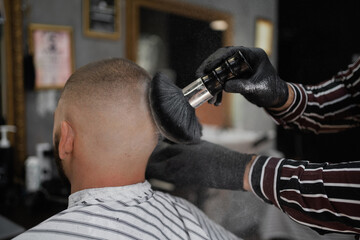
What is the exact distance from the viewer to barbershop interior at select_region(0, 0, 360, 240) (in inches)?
43.3

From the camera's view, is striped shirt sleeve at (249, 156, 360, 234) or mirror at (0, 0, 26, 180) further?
mirror at (0, 0, 26, 180)

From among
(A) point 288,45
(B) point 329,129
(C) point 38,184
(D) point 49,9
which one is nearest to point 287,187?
(B) point 329,129

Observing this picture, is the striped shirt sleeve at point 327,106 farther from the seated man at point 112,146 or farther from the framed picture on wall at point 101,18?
the framed picture on wall at point 101,18

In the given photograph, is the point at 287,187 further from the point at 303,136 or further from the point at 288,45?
the point at 288,45

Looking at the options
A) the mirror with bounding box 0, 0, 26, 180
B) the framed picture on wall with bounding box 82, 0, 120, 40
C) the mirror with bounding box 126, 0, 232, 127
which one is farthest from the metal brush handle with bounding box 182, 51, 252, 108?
the framed picture on wall with bounding box 82, 0, 120, 40

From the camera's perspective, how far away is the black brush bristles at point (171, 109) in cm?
81

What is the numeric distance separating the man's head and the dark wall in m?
0.49

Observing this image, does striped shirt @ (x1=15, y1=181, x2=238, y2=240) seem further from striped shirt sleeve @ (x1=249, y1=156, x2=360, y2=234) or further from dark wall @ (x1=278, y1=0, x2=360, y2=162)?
dark wall @ (x1=278, y1=0, x2=360, y2=162)

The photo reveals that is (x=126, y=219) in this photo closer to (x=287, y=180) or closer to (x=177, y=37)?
(x=287, y=180)

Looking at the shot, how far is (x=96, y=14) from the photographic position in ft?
7.80

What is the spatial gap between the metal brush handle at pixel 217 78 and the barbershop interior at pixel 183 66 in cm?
5

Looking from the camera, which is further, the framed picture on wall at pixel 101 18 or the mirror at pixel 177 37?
the framed picture on wall at pixel 101 18

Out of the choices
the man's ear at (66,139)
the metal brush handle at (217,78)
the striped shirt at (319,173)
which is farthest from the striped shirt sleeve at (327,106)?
the man's ear at (66,139)

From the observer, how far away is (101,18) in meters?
2.40
